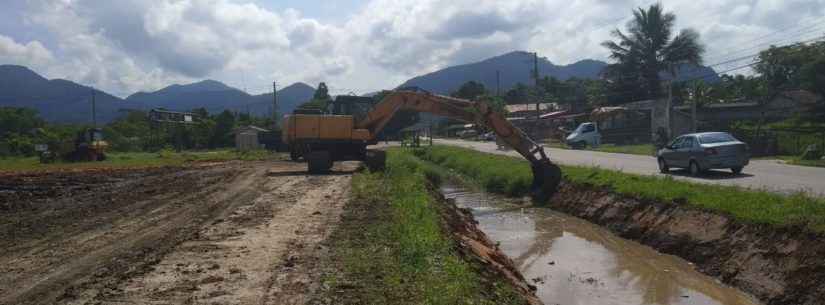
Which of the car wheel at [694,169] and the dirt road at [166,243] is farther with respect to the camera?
the car wheel at [694,169]

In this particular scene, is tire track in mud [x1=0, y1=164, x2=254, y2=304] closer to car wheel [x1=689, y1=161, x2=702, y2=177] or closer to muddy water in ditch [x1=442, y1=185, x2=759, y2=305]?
muddy water in ditch [x1=442, y1=185, x2=759, y2=305]

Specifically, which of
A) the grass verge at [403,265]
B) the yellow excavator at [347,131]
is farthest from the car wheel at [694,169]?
the grass verge at [403,265]

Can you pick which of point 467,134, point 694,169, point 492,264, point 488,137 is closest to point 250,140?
point 488,137

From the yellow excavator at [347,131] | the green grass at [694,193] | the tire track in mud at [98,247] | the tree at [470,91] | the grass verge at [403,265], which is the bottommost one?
the tire track in mud at [98,247]

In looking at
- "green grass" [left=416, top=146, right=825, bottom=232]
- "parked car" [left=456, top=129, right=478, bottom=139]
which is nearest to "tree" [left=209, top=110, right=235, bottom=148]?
"parked car" [left=456, top=129, right=478, bottom=139]

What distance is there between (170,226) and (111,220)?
1916mm

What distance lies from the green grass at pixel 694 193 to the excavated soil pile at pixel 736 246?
182mm

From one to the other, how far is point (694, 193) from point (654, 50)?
55.7 meters

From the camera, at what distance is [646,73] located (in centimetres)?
6669

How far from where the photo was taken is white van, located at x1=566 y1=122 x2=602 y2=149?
47750mm

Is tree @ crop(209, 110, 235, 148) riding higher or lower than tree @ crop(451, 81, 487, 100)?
lower

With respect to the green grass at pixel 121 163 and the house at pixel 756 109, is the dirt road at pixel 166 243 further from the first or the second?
the house at pixel 756 109

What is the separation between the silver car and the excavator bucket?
4026 millimetres

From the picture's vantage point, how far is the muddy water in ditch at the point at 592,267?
10.2 metres
